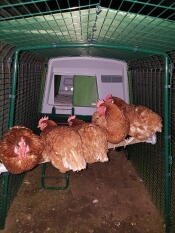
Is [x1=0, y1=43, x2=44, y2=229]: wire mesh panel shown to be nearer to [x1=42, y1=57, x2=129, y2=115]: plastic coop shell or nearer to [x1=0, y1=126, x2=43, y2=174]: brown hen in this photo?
[x1=42, y1=57, x2=129, y2=115]: plastic coop shell

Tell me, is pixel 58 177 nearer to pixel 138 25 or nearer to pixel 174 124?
pixel 174 124

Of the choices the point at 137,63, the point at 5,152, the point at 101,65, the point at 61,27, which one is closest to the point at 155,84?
the point at 137,63

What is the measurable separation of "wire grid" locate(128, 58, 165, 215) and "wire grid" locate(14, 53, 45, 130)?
7.44 ft

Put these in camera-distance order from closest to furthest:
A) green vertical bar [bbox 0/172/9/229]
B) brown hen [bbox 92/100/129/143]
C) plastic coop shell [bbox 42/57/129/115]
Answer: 1. brown hen [bbox 92/100/129/143]
2. green vertical bar [bbox 0/172/9/229]
3. plastic coop shell [bbox 42/57/129/115]

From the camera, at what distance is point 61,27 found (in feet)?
6.05

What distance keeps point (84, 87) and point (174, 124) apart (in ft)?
8.36

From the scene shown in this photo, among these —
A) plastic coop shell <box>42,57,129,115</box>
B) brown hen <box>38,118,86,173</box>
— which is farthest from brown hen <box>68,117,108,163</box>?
plastic coop shell <box>42,57,129,115</box>

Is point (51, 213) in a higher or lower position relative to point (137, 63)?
lower

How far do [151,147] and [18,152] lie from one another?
2971 millimetres

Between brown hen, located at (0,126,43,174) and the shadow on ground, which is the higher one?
brown hen, located at (0,126,43,174)

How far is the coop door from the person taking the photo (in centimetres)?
477

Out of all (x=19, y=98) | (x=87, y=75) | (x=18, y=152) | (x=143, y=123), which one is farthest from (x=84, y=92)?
(x=18, y=152)

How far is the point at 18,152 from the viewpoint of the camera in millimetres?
1591

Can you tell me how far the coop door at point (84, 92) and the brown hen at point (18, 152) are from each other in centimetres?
305
